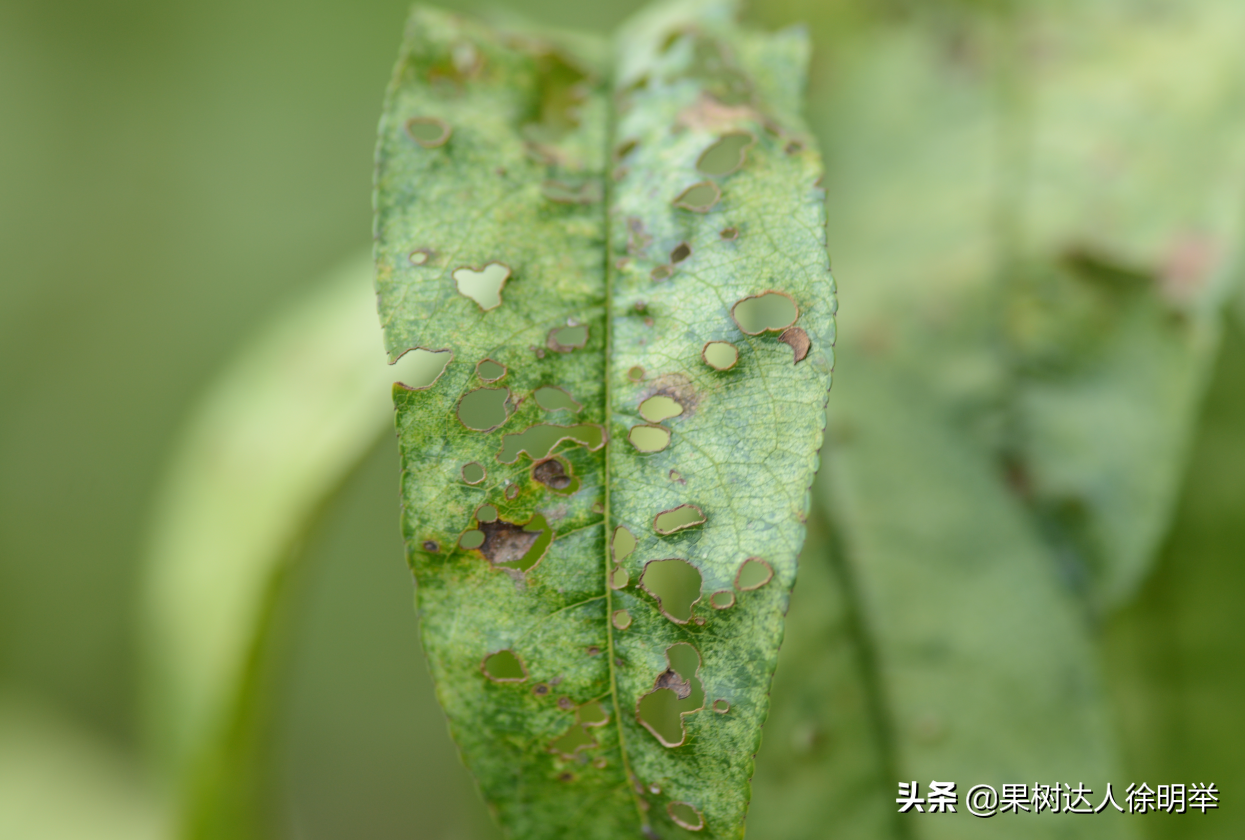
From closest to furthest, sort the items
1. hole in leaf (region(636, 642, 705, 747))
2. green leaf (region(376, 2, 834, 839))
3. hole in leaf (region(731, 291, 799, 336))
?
green leaf (region(376, 2, 834, 839)), hole in leaf (region(636, 642, 705, 747)), hole in leaf (region(731, 291, 799, 336))

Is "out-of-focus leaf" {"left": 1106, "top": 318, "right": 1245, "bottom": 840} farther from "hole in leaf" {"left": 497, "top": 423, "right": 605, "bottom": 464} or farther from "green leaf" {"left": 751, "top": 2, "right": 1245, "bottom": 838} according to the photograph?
"hole in leaf" {"left": 497, "top": 423, "right": 605, "bottom": 464}

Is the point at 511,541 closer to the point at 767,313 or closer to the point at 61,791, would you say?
the point at 767,313

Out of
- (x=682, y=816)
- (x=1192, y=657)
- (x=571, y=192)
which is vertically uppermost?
(x=571, y=192)

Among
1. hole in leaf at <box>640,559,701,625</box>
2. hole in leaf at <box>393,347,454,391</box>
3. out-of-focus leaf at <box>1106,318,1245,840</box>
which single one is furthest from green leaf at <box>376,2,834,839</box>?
out-of-focus leaf at <box>1106,318,1245,840</box>

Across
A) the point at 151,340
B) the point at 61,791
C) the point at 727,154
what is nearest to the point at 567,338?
the point at 727,154

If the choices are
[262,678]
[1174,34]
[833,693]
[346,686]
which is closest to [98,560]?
[346,686]
